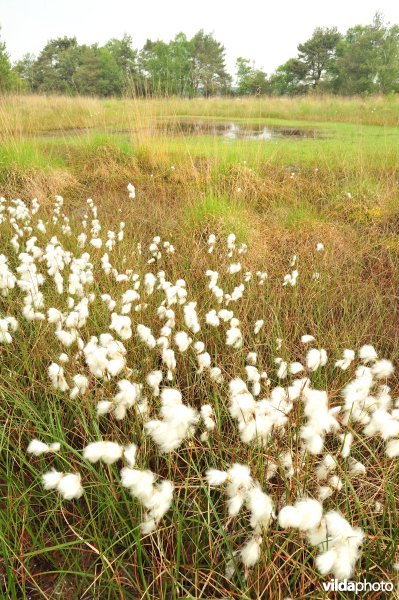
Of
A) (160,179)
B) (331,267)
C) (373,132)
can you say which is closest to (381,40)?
(373,132)

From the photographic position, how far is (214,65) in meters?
11.8

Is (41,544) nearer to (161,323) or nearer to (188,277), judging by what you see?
(161,323)

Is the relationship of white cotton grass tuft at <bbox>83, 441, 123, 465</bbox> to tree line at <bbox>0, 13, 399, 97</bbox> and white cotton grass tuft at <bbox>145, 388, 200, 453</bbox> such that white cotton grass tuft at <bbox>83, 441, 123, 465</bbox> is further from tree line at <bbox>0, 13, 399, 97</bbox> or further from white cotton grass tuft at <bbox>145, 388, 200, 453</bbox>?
tree line at <bbox>0, 13, 399, 97</bbox>

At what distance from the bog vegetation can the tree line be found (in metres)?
0.94

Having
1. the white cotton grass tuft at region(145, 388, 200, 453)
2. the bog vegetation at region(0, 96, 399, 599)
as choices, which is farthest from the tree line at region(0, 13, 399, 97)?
the white cotton grass tuft at region(145, 388, 200, 453)

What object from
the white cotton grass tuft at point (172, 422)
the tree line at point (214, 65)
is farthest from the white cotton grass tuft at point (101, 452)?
the tree line at point (214, 65)

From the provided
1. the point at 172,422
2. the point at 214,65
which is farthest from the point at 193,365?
the point at 214,65

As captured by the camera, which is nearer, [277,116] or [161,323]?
[161,323]

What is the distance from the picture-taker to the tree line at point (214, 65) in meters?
7.00

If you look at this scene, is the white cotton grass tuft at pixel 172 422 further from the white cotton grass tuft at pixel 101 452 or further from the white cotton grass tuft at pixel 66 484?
the white cotton grass tuft at pixel 66 484

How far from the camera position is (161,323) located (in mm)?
2615

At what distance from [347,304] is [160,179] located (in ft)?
14.7

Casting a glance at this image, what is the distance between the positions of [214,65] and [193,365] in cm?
1241

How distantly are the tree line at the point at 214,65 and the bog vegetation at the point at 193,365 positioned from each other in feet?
3.10
